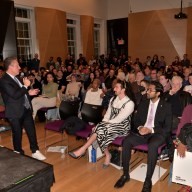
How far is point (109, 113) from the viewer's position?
374 centimetres

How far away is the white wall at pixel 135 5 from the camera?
505 inches

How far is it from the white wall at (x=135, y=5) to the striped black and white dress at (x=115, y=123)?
35.9 feet

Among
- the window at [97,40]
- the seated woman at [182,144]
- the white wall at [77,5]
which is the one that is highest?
the white wall at [77,5]

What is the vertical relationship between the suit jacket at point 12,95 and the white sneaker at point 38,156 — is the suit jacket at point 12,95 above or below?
above

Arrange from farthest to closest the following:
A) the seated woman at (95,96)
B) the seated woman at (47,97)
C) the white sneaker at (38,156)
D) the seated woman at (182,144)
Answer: the seated woman at (47,97)
the seated woman at (95,96)
the white sneaker at (38,156)
the seated woman at (182,144)

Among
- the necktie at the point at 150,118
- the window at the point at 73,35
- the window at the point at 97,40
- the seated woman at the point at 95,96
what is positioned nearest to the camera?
the necktie at the point at 150,118

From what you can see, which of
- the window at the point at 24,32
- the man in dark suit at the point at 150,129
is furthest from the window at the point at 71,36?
the man in dark suit at the point at 150,129

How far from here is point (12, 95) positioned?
336 centimetres

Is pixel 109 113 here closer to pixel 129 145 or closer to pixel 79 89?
pixel 129 145

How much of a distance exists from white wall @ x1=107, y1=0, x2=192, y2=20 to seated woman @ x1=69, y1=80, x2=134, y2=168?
35.6 feet

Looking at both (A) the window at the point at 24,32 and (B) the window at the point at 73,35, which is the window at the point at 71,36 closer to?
(B) the window at the point at 73,35

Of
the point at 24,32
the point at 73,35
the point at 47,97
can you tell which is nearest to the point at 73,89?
the point at 47,97

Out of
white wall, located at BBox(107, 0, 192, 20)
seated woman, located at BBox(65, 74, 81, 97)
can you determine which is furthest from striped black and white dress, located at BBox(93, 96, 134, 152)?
white wall, located at BBox(107, 0, 192, 20)

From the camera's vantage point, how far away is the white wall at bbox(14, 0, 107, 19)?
1069 centimetres
